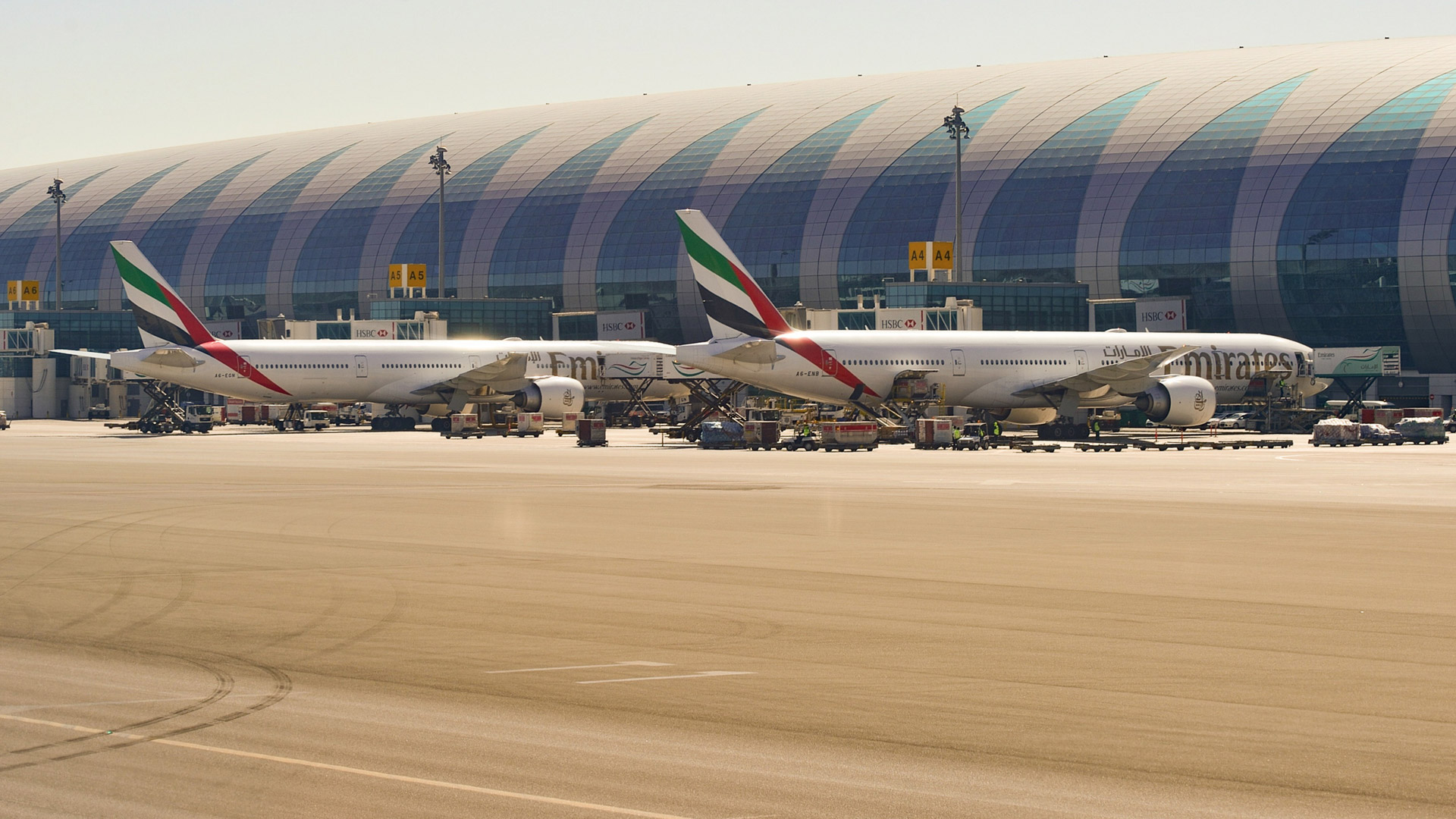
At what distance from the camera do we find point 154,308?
69312mm

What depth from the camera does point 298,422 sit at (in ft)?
258

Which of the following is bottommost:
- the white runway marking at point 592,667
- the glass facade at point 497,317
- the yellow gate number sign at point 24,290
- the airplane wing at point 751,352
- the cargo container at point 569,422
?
the white runway marking at point 592,667

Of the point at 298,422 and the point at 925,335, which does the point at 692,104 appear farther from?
the point at 925,335

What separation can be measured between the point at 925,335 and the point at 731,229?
49.4 metres

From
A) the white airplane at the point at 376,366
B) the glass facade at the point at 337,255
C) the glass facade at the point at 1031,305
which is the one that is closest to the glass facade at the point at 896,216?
the glass facade at the point at 1031,305

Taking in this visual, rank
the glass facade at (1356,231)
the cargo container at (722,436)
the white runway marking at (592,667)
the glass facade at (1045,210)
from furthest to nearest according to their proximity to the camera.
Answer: the glass facade at (1045,210) < the glass facade at (1356,231) < the cargo container at (722,436) < the white runway marking at (592,667)

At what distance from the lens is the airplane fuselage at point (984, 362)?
187 feet

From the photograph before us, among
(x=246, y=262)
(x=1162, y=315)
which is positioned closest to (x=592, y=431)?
(x=1162, y=315)

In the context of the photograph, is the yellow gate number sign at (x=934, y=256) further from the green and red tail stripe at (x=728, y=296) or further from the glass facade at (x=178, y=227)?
the glass facade at (x=178, y=227)

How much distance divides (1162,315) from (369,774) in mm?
93819

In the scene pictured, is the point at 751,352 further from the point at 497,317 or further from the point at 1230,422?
the point at 497,317

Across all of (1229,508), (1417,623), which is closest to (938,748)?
(1417,623)

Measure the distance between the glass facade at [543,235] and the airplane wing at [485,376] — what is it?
129 ft

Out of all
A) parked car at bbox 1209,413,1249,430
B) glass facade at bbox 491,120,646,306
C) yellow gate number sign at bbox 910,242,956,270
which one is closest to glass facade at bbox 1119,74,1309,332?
yellow gate number sign at bbox 910,242,956,270
